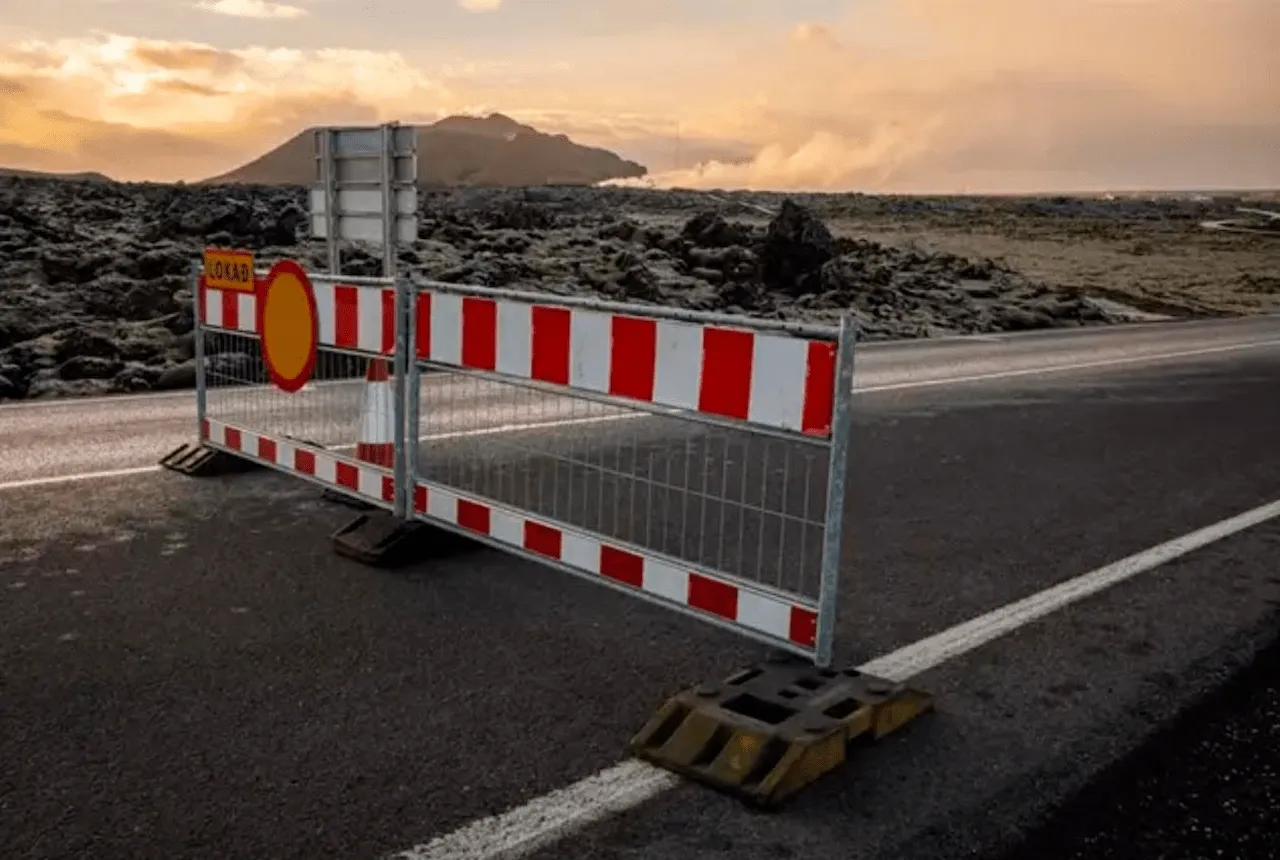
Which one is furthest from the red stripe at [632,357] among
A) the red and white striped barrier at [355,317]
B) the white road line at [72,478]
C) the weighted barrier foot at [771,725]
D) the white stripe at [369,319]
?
the white road line at [72,478]

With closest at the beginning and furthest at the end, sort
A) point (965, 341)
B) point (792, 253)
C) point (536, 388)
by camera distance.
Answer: point (536, 388) < point (965, 341) < point (792, 253)

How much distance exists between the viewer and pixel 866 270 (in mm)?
27547

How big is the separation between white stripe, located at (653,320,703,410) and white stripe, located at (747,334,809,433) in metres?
0.29

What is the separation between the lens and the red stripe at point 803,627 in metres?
4.34

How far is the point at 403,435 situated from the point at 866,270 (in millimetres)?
22692

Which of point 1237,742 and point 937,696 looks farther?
point 937,696

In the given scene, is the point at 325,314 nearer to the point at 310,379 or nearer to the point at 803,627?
the point at 310,379

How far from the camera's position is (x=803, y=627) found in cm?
437

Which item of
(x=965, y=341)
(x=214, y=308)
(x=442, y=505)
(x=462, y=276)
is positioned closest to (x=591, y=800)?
(x=442, y=505)

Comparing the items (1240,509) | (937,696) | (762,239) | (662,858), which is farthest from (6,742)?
(762,239)

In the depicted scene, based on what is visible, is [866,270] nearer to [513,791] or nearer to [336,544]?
[336,544]

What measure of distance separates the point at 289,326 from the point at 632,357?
8.98 feet

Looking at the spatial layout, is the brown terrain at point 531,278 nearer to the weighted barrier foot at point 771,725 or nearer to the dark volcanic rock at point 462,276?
the dark volcanic rock at point 462,276

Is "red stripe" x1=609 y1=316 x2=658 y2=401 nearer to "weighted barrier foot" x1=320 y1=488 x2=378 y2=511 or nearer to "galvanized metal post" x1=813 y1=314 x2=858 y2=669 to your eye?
"galvanized metal post" x1=813 y1=314 x2=858 y2=669
